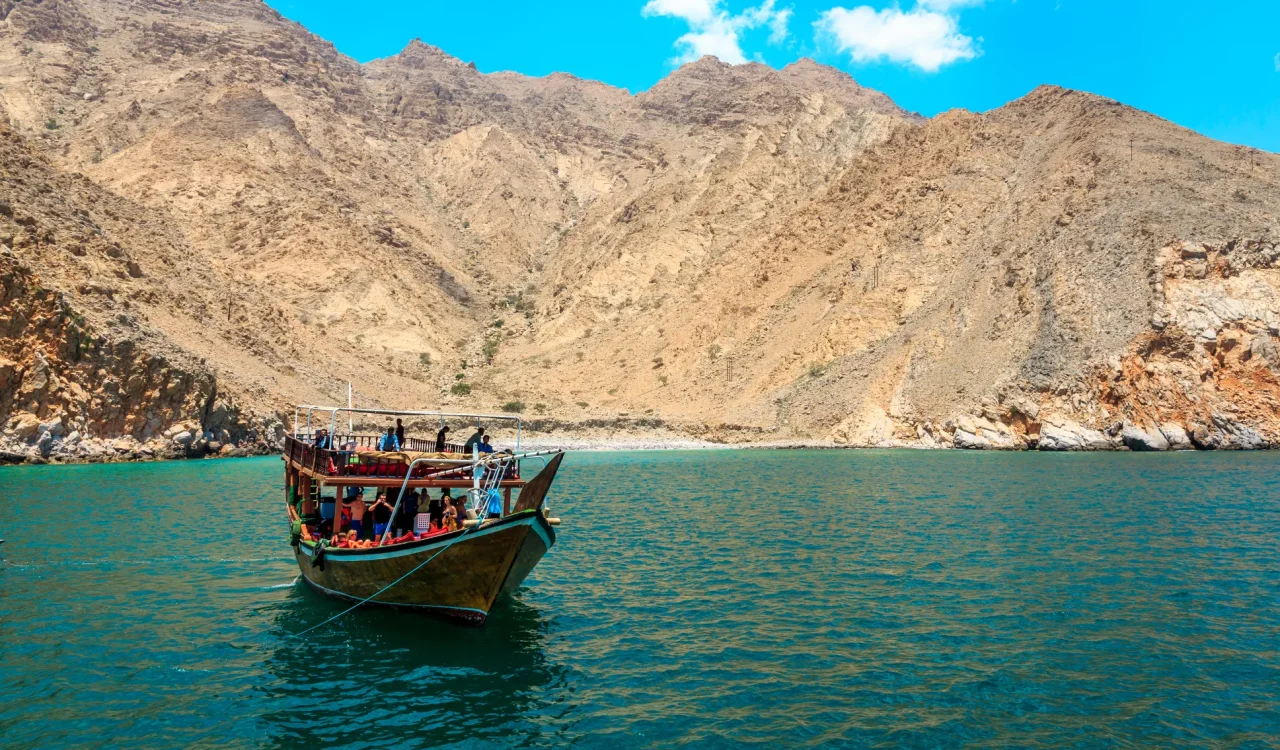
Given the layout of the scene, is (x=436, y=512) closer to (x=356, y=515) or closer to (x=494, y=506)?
(x=494, y=506)

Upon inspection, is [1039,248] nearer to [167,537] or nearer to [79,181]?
[167,537]

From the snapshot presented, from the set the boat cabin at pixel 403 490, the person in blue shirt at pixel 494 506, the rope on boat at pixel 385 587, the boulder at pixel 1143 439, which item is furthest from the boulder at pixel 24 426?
the boulder at pixel 1143 439

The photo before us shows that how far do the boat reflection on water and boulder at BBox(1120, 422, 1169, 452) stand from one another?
56.1 m

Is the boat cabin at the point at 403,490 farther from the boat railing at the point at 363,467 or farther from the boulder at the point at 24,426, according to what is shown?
the boulder at the point at 24,426

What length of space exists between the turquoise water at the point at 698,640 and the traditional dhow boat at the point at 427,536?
23.9 inches

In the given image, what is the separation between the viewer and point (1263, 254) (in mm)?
63656

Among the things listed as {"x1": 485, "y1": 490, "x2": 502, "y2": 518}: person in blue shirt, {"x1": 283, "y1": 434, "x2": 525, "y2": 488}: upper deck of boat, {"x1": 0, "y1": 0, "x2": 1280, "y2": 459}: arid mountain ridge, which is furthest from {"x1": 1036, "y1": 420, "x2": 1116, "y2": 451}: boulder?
{"x1": 485, "y1": 490, "x2": 502, "y2": 518}: person in blue shirt

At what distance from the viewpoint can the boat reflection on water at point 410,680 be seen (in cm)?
1096

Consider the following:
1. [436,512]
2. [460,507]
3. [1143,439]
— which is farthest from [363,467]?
[1143,439]

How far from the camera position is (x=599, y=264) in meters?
110

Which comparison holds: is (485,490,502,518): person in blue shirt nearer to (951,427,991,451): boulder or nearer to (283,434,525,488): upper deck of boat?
(283,434,525,488): upper deck of boat

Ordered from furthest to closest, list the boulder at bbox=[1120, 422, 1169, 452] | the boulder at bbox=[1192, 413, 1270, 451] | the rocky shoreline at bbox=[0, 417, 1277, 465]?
1. the boulder at bbox=[1120, 422, 1169, 452]
2. the boulder at bbox=[1192, 413, 1270, 451]
3. the rocky shoreline at bbox=[0, 417, 1277, 465]

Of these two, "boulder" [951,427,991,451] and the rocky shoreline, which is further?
"boulder" [951,427,991,451]

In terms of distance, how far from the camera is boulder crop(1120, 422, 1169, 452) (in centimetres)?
5916
